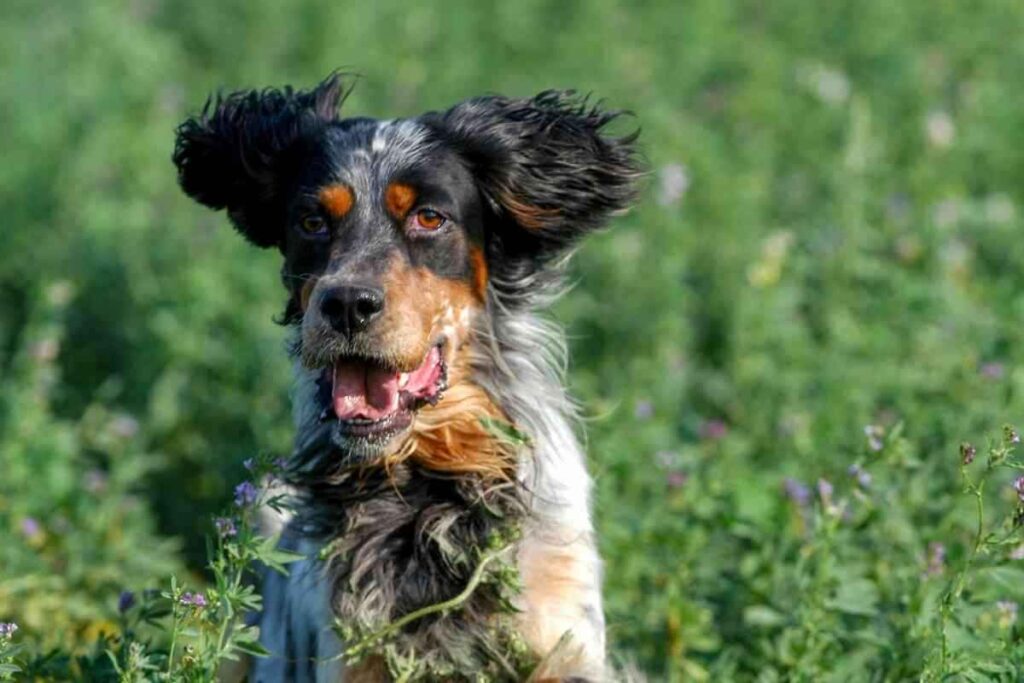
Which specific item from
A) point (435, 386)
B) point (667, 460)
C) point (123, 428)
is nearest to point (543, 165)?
point (435, 386)

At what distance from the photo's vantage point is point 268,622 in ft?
16.8

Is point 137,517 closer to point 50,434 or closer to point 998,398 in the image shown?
point 50,434

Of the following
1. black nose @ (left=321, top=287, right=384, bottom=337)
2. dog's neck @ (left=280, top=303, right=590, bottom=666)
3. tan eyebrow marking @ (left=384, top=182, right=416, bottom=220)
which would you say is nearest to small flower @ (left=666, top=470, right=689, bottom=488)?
dog's neck @ (left=280, top=303, right=590, bottom=666)

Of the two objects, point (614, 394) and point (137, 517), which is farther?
point (614, 394)

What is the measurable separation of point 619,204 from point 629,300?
2368mm

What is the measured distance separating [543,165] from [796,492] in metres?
1.18

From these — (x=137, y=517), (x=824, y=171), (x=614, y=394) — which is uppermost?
(x=824, y=171)

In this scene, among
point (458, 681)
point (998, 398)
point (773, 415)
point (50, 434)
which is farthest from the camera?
point (773, 415)

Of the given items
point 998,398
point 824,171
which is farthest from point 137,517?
point 824,171

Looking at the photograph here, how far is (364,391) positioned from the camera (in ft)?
14.4

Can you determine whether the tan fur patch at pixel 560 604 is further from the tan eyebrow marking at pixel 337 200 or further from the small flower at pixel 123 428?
the small flower at pixel 123 428

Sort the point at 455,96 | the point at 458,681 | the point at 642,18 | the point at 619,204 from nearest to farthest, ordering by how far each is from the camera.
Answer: the point at 458,681, the point at 619,204, the point at 455,96, the point at 642,18

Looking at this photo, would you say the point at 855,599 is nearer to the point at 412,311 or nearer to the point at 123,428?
the point at 412,311

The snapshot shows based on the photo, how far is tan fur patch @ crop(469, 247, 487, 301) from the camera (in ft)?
15.4
